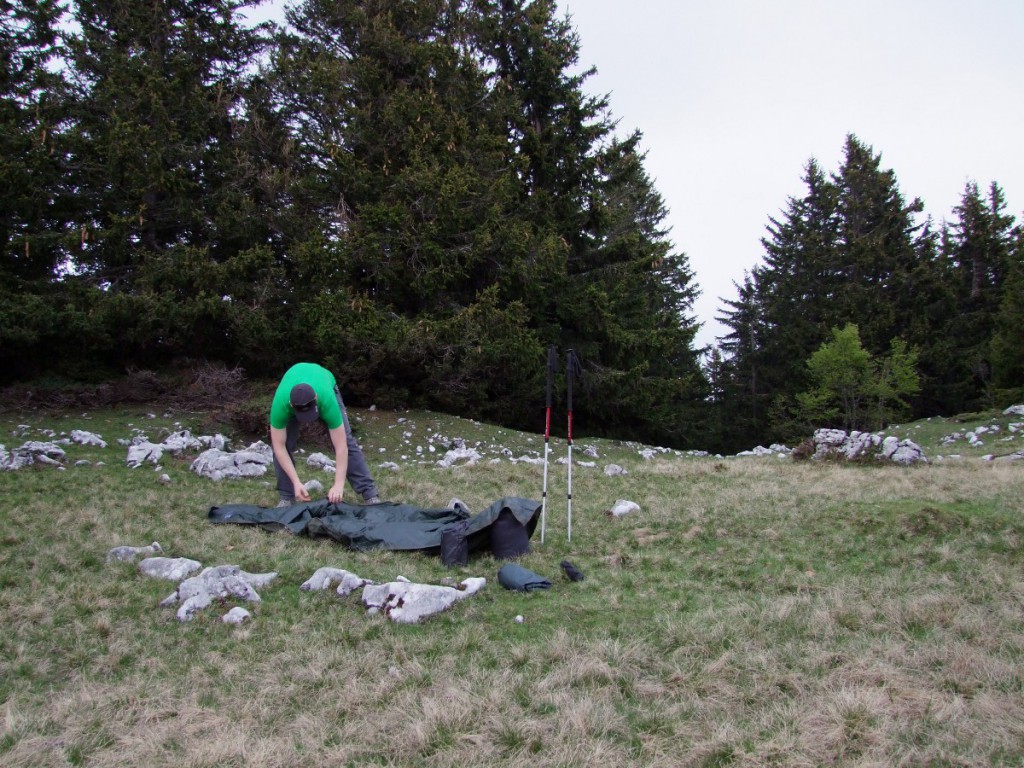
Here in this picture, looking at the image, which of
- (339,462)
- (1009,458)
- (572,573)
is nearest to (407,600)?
(572,573)

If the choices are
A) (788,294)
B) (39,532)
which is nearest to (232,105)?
(39,532)

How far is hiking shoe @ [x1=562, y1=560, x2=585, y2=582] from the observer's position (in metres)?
5.30

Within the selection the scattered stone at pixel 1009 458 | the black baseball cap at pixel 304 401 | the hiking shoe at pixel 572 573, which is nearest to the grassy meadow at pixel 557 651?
the hiking shoe at pixel 572 573

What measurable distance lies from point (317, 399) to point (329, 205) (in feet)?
48.8

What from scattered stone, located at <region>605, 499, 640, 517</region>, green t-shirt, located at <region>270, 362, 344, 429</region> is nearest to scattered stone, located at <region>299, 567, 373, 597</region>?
green t-shirt, located at <region>270, 362, 344, 429</region>

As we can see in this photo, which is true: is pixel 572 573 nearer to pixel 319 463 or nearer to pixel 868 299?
pixel 319 463

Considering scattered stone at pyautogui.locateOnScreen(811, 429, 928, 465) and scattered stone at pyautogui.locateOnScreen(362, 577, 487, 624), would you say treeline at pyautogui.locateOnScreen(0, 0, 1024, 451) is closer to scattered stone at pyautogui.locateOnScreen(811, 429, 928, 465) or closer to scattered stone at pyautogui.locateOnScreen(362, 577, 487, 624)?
scattered stone at pyautogui.locateOnScreen(811, 429, 928, 465)

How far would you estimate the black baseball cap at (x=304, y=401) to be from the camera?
266 inches

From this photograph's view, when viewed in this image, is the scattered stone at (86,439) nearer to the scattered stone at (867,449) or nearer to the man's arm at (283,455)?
the man's arm at (283,455)

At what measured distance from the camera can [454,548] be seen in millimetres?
5801

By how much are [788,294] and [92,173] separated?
127 feet

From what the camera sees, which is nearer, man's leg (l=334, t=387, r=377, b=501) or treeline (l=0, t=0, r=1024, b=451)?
man's leg (l=334, t=387, r=377, b=501)

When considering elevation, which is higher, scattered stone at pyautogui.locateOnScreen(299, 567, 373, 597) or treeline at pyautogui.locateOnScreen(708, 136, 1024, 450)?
treeline at pyautogui.locateOnScreen(708, 136, 1024, 450)

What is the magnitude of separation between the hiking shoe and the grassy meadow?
82 millimetres
